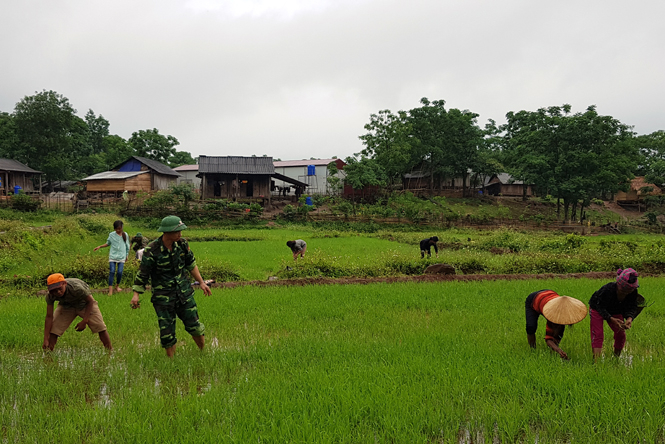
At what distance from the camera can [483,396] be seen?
12.5 ft

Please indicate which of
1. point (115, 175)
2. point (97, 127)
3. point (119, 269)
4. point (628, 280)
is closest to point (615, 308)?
point (628, 280)

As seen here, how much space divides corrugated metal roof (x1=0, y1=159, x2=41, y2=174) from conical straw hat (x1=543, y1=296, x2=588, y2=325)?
136ft

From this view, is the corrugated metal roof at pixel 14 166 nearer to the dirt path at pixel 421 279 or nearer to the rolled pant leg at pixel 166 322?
the dirt path at pixel 421 279

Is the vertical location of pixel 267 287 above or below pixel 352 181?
below

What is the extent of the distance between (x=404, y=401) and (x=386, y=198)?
3678 centimetres

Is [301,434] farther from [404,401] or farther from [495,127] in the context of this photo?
[495,127]

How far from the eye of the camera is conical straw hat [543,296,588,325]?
165 inches

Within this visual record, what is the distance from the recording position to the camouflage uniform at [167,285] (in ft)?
15.2

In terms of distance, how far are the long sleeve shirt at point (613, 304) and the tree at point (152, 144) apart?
48475mm

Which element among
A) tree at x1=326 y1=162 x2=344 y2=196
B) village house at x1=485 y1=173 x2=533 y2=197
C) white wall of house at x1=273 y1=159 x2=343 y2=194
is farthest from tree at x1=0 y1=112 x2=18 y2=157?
village house at x1=485 y1=173 x2=533 y2=197

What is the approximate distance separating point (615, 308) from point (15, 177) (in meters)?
44.8

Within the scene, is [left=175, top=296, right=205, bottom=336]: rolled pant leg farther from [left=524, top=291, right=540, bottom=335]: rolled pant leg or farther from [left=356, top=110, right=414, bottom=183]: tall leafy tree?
[left=356, top=110, right=414, bottom=183]: tall leafy tree

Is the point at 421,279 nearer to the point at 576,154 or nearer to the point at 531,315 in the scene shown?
the point at 531,315

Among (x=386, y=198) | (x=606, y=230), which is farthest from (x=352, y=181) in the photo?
(x=606, y=230)
